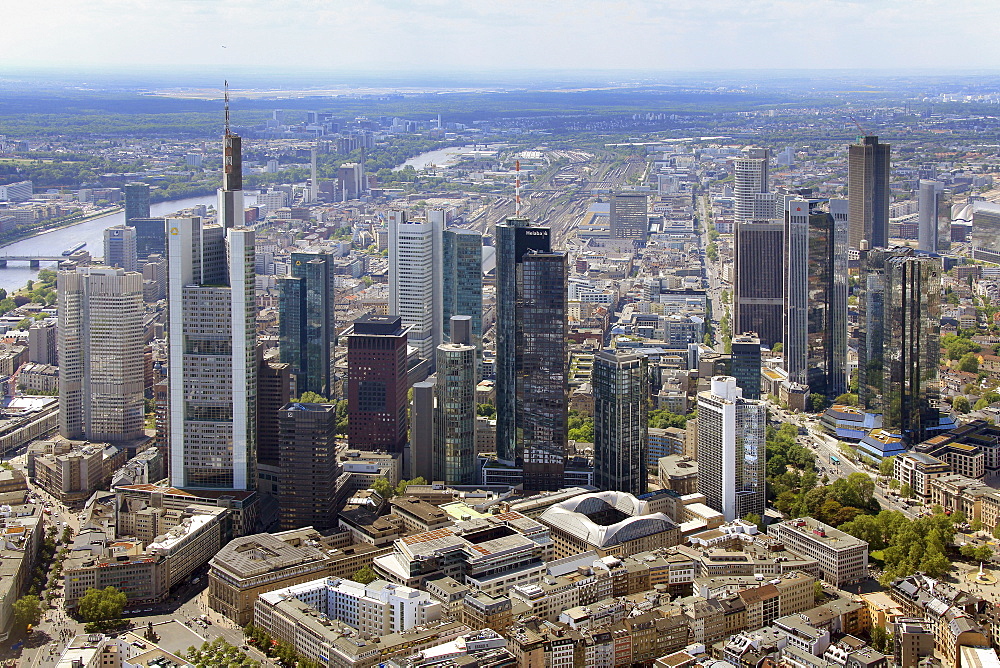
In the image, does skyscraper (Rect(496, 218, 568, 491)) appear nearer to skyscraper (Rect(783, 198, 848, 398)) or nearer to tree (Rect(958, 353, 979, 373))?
skyscraper (Rect(783, 198, 848, 398))

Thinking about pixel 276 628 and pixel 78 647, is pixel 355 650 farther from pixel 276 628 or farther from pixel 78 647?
pixel 78 647

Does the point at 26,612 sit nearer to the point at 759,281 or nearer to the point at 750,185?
the point at 759,281

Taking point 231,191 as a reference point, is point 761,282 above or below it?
below

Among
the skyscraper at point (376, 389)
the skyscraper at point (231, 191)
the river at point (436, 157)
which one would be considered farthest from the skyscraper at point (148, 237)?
the river at point (436, 157)

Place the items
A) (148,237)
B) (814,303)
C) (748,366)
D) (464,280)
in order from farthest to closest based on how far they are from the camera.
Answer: (148,237)
(814,303)
(464,280)
(748,366)

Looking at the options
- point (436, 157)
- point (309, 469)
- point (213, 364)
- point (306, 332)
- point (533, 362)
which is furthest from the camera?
point (436, 157)

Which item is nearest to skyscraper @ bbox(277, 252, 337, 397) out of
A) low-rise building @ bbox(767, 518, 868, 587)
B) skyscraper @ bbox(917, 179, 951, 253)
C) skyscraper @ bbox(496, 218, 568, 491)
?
skyscraper @ bbox(496, 218, 568, 491)

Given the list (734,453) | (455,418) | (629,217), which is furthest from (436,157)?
(734,453)
